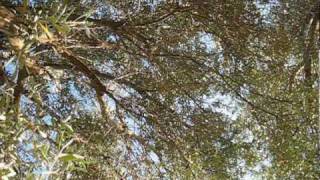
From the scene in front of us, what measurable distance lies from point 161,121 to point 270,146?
1135 millimetres

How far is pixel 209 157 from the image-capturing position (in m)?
4.74

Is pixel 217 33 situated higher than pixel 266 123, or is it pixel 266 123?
pixel 217 33

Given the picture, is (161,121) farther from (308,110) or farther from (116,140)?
(308,110)

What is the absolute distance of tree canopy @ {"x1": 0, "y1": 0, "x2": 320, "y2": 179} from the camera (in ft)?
14.9

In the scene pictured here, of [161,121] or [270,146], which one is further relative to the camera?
[161,121]

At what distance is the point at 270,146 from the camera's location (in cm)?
466

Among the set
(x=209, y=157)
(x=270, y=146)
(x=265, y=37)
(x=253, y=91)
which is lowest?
(x=209, y=157)

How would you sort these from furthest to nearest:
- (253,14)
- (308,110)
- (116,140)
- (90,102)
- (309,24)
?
(90,102)
(116,140)
(253,14)
(309,24)
(308,110)

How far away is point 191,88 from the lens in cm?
517

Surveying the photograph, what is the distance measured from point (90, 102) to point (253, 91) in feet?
6.06

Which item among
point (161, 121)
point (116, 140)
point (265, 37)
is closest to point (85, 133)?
point (116, 140)

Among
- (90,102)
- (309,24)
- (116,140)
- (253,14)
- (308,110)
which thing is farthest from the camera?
(90,102)

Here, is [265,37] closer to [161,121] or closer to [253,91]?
[253,91]

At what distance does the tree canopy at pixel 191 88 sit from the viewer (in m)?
4.55
